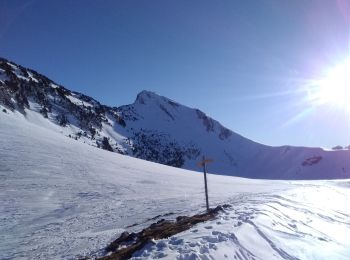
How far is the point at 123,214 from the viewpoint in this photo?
24500 mm

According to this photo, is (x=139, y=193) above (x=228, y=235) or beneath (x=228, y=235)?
above

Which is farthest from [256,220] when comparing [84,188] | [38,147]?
[38,147]

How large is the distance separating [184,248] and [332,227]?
11.6m

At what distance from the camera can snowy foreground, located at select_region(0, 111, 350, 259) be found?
1244cm

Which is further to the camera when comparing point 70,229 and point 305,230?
point 70,229

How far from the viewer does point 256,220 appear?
15.3 m

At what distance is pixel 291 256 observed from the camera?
40.6 feet

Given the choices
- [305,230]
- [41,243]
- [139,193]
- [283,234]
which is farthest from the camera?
[139,193]

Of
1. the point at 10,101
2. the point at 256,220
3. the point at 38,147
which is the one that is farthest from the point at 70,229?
the point at 10,101

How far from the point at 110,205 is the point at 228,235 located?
55.5 feet

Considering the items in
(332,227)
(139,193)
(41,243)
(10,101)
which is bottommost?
(41,243)

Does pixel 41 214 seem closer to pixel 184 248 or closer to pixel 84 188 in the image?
pixel 84 188

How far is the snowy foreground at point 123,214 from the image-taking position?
1244 cm

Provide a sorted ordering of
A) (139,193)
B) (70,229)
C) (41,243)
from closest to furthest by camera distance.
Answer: (41,243) → (70,229) → (139,193)
